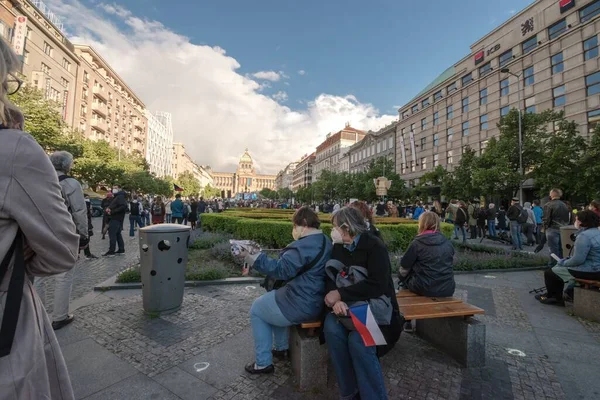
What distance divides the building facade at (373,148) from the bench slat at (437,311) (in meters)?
48.8

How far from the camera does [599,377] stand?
10.7 feet

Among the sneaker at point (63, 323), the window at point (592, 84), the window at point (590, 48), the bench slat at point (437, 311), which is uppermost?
the window at point (590, 48)

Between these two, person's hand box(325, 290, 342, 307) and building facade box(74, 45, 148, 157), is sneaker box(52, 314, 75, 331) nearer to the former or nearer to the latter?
person's hand box(325, 290, 342, 307)

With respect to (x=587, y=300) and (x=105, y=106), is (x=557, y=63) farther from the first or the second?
(x=105, y=106)

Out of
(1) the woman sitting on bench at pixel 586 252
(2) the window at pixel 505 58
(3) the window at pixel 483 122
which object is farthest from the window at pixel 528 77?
(1) the woman sitting on bench at pixel 586 252

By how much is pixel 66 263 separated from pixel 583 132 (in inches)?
1340

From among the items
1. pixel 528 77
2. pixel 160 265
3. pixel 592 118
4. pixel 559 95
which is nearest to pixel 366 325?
pixel 160 265

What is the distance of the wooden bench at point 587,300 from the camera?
15.5 ft

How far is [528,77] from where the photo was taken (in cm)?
2969

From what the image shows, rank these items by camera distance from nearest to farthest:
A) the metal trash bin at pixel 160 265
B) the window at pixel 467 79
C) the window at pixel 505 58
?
the metal trash bin at pixel 160 265 → the window at pixel 505 58 → the window at pixel 467 79

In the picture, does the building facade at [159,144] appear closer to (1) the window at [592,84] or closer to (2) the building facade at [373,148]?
(2) the building facade at [373,148]

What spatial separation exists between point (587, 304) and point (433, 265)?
3.18 meters

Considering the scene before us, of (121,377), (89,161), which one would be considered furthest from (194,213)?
(89,161)

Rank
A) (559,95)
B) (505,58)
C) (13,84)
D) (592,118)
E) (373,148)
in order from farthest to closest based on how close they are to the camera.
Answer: (373,148) < (505,58) < (559,95) < (592,118) < (13,84)
